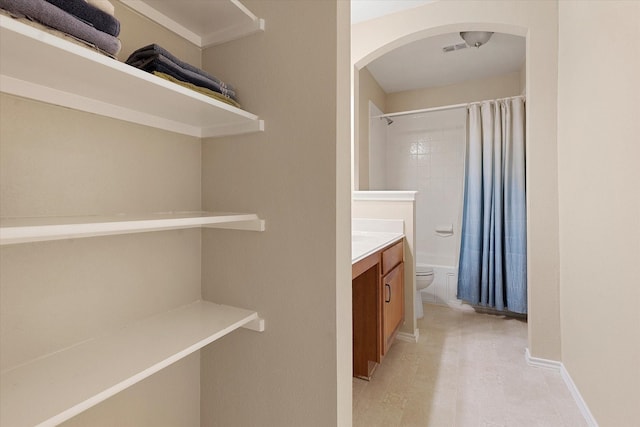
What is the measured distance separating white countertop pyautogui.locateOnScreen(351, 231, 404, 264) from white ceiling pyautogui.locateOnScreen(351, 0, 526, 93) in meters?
1.77

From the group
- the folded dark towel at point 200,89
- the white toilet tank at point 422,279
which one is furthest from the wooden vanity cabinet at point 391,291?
the folded dark towel at point 200,89

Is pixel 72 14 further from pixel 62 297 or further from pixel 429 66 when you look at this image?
pixel 429 66

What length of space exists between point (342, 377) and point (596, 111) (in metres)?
1.69

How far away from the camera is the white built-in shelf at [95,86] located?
548 mm

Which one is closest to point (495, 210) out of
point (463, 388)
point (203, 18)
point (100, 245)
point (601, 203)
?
point (601, 203)

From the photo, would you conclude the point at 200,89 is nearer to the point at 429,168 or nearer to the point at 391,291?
the point at 391,291

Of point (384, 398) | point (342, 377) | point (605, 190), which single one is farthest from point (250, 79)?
point (384, 398)

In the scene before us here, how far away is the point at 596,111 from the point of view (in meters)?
1.47

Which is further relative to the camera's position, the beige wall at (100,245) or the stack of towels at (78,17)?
the beige wall at (100,245)

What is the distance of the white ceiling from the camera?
8.02 feet

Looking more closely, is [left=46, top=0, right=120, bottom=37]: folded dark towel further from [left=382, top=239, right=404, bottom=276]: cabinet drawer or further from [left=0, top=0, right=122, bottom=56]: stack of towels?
[left=382, top=239, right=404, bottom=276]: cabinet drawer

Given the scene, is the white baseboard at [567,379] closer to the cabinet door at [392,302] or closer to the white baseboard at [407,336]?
the white baseboard at [407,336]

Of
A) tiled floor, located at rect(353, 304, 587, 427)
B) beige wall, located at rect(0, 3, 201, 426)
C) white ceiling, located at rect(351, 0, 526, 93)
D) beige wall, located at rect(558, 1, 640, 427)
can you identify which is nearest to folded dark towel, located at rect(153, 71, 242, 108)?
beige wall, located at rect(0, 3, 201, 426)

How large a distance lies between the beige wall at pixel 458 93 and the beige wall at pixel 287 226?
3282mm
